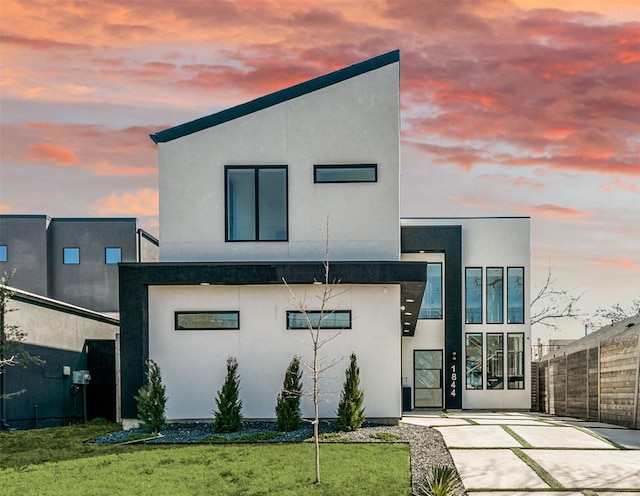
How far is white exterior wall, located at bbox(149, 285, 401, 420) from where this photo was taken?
17.2 m

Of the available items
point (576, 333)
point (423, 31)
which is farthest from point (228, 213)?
point (576, 333)

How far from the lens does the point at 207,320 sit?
57.6ft

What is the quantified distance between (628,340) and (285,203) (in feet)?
30.0

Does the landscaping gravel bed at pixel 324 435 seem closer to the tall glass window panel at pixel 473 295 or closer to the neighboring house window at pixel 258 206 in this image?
the neighboring house window at pixel 258 206

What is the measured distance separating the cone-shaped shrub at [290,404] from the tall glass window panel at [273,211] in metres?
3.20

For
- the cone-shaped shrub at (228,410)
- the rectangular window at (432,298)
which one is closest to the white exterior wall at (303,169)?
the cone-shaped shrub at (228,410)

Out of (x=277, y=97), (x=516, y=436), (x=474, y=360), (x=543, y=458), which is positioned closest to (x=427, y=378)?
(x=474, y=360)

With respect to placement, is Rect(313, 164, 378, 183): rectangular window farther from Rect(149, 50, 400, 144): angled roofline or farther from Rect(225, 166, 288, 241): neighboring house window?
Rect(149, 50, 400, 144): angled roofline

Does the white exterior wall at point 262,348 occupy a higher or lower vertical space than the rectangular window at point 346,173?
lower

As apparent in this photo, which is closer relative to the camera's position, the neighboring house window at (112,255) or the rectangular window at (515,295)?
the rectangular window at (515,295)

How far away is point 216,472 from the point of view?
491 inches

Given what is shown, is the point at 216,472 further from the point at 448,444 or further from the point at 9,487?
the point at 448,444

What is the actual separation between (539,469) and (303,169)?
8693 mm

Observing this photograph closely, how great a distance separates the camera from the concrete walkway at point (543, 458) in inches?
A: 460
